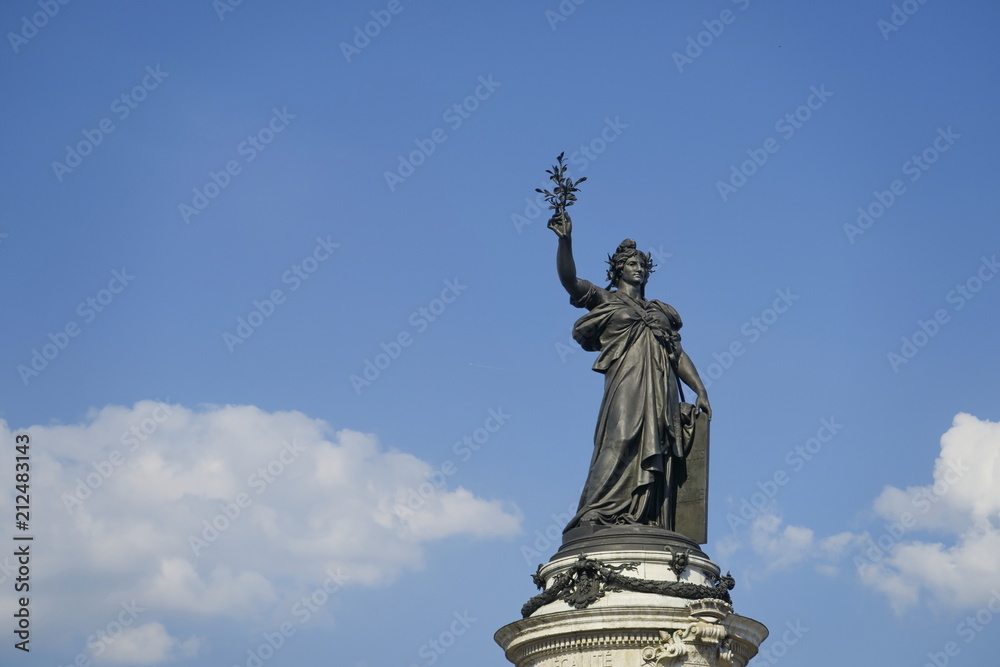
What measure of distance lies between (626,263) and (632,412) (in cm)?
290

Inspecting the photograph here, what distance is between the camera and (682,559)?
23719mm

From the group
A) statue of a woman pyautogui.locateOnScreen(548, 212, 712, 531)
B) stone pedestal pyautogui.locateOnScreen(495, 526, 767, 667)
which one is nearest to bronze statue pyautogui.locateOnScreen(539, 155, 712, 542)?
statue of a woman pyautogui.locateOnScreen(548, 212, 712, 531)

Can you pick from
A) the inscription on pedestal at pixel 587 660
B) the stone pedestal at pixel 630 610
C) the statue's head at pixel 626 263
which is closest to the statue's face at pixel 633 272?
the statue's head at pixel 626 263

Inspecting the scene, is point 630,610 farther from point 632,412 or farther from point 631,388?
point 631,388

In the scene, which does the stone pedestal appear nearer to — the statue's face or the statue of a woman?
the statue of a woman

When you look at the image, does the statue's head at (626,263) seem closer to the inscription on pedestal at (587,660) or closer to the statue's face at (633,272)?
the statue's face at (633,272)

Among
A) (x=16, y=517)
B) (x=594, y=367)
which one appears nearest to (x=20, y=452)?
(x=16, y=517)

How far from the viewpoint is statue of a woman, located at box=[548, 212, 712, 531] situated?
987 inches

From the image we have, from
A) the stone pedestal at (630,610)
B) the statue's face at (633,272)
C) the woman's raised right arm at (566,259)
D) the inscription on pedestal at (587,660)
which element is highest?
the statue's face at (633,272)

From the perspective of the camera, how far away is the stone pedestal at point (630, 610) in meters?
23.1

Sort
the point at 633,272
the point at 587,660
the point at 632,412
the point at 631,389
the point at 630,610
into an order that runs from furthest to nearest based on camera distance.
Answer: the point at 633,272 → the point at 631,389 → the point at 632,412 → the point at 587,660 → the point at 630,610

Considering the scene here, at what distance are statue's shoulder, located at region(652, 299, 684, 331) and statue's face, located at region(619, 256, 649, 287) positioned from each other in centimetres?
48

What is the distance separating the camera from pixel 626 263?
26953mm

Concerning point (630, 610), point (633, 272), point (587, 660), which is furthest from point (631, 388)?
point (587, 660)
